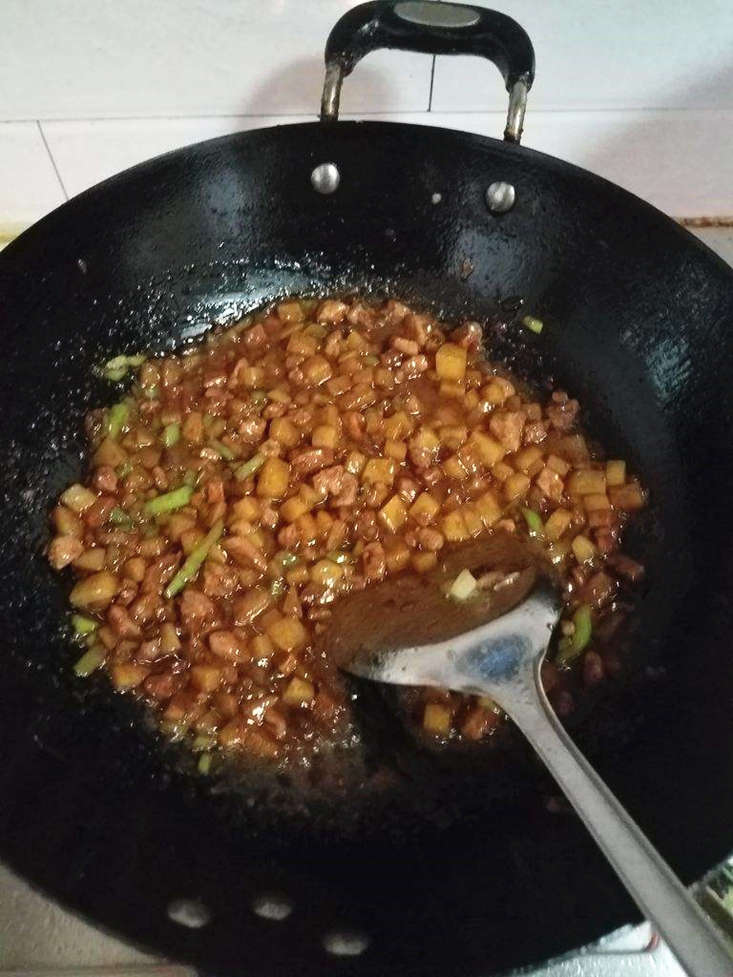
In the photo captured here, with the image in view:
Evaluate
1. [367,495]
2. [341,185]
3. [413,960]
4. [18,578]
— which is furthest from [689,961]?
[341,185]

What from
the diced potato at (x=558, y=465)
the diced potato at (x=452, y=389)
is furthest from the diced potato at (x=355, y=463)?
the diced potato at (x=558, y=465)

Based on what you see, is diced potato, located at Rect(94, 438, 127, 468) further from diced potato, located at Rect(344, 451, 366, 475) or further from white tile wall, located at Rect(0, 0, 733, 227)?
white tile wall, located at Rect(0, 0, 733, 227)

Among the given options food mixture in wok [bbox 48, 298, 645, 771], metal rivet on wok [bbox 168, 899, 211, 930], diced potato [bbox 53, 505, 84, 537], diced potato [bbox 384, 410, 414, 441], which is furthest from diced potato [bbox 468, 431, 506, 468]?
metal rivet on wok [bbox 168, 899, 211, 930]

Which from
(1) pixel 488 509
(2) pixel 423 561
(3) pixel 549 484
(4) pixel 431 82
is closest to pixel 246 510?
(2) pixel 423 561

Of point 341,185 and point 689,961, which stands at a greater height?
point 341,185

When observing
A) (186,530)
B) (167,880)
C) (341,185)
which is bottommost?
(167,880)

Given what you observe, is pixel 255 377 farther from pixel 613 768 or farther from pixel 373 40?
pixel 613 768

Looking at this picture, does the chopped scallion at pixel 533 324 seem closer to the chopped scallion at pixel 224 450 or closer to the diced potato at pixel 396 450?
the diced potato at pixel 396 450
